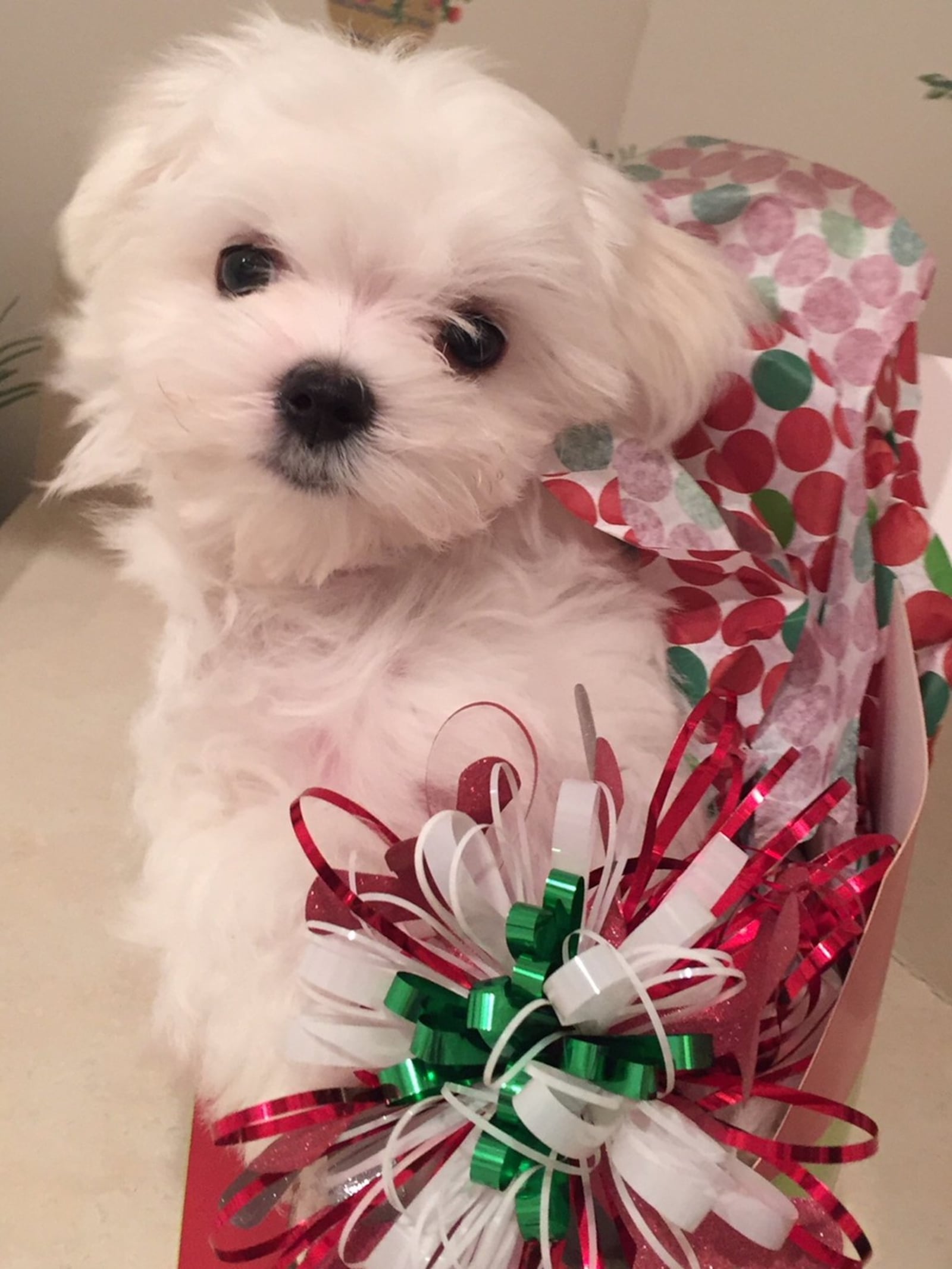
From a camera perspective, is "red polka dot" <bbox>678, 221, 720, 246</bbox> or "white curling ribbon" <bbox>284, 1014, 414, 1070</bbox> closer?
"white curling ribbon" <bbox>284, 1014, 414, 1070</bbox>

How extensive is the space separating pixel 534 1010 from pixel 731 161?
2.20ft

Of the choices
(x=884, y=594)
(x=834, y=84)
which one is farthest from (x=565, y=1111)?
(x=834, y=84)

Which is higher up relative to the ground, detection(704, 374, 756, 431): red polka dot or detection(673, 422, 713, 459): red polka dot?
detection(704, 374, 756, 431): red polka dot

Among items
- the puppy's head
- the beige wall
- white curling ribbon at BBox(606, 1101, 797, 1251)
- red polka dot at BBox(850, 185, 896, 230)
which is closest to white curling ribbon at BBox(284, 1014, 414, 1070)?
white curling ribbon at BBox(606, 1101, 797, 1251)

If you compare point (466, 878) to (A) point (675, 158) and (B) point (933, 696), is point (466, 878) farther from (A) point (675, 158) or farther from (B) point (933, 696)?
(A) point (675, 158)

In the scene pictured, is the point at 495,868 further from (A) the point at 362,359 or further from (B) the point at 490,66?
(B) the point at 490,66

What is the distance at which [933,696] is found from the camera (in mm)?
670

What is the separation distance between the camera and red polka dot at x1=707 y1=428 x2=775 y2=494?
2.30 ft

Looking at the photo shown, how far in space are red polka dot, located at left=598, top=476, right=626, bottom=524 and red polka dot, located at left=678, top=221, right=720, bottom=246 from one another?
0.28 meters

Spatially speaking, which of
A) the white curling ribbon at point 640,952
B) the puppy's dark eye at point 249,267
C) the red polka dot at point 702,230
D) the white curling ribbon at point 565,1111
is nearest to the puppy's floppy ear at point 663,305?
the red polka dot at point 702,230

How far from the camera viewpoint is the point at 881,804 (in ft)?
2.19

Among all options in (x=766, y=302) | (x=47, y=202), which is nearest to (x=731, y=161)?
(x=766, y=302)

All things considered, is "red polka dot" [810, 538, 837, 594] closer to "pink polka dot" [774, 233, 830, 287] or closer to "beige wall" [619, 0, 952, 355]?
"pink polka dot" [774, 233, 830, 287]

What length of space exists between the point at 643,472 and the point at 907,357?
23 cm
